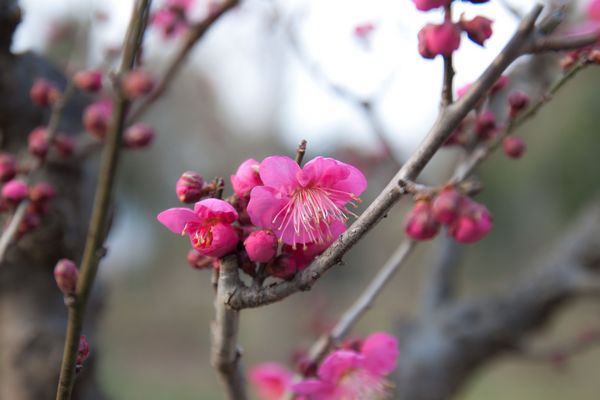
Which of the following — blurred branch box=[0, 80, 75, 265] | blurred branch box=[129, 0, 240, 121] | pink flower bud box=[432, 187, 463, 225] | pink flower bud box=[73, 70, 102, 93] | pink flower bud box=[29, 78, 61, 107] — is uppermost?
blurred branch box=[129, 0, 240, 121]

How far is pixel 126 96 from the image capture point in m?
0.45

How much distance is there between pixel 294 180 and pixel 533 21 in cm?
31

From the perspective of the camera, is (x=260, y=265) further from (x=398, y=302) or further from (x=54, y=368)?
(x=398, y=302)

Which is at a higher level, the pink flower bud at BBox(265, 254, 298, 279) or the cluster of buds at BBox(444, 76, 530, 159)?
the cluster of buds at BBox(444, 76, 530, 159)

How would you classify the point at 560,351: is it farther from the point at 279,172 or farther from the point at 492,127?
the point at 279,172

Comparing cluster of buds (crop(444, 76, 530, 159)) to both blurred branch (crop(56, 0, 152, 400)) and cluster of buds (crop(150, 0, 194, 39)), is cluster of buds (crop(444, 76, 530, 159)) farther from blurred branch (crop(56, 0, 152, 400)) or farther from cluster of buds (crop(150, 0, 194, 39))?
cluster of buds (crop(150, 0, 194, 39))

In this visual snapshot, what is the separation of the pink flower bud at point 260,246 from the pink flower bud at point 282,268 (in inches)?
0.7

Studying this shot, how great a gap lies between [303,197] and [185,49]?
702 mm

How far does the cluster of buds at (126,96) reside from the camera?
432mm

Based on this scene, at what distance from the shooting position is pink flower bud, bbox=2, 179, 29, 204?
1004 millimetres

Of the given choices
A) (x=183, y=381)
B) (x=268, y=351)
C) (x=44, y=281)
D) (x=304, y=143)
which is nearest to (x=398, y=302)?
(x=268, y=351)

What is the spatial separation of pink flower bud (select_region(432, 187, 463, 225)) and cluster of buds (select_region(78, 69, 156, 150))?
284 mm

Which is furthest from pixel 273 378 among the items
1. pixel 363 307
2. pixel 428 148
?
pixel 428 148

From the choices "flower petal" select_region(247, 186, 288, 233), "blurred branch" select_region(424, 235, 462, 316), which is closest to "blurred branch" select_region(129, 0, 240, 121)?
"flower petal" select_region(247, 186, 288, 233)
